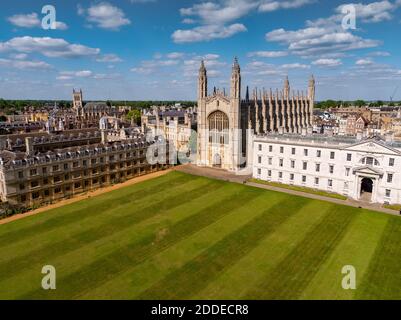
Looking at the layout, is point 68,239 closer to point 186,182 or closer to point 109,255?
point 109,255

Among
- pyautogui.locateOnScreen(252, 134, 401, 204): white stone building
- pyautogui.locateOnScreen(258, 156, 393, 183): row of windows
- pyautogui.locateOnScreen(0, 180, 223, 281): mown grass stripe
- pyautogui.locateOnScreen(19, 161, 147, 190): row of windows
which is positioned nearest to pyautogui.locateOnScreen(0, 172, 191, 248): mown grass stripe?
pyautogui.locateOnScreen(0, 180, 223, 281): mown grass stripe

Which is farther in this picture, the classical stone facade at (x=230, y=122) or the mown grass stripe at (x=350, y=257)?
the classical stone facade at (x=230, y=122)

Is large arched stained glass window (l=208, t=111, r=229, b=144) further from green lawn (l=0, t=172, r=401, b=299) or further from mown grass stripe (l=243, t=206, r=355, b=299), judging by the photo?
mown grass stripe (l=243, t=206, r=355, b=299)

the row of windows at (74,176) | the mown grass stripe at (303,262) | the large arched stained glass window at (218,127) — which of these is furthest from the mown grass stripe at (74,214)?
the mown grass stripe at (303,262)

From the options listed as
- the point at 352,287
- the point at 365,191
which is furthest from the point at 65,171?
the point at 365,191

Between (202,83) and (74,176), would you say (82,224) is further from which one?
(202,83)

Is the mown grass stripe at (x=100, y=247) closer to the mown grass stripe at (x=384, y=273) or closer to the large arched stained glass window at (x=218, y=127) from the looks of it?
the mown grass stripe at (x=384, y=273)
